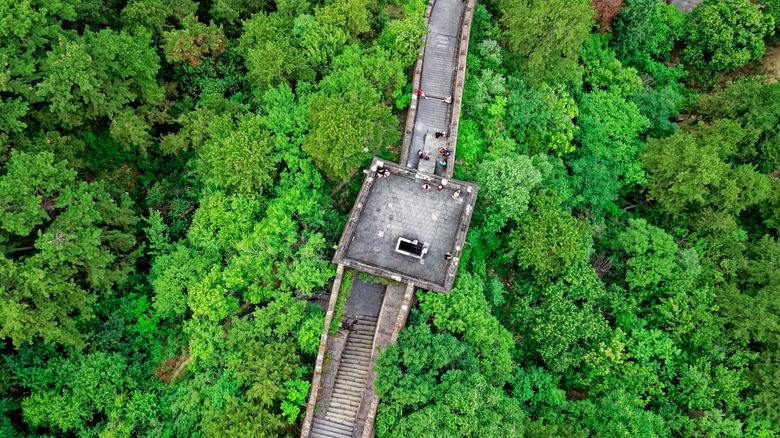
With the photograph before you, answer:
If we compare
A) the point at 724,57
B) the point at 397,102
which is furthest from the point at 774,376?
the point at 397,102

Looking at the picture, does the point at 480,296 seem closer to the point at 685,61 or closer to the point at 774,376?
the point at 774,376

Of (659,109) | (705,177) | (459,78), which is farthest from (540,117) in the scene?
(659,109)

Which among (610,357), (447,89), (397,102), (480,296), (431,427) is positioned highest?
(447,89)

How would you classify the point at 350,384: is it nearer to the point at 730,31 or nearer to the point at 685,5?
the point at 730,31

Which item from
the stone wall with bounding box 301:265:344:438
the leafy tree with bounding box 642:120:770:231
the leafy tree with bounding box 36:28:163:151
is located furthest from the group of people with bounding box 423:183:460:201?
the leafy tree with bounding box 36:28:163:151

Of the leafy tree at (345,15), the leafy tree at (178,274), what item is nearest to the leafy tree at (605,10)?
the leafy tree at (345,15)

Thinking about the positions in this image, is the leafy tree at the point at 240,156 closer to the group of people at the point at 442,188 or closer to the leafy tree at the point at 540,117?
the group of people at the point at 442,188

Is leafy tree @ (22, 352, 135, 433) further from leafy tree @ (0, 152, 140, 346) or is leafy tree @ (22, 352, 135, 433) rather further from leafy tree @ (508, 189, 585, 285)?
leafy tree @ (508, 189, 585, 285)

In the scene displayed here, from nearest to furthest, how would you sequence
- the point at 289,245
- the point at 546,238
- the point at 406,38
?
the point at 289,245
the point at 546,238
the point at 406,38
